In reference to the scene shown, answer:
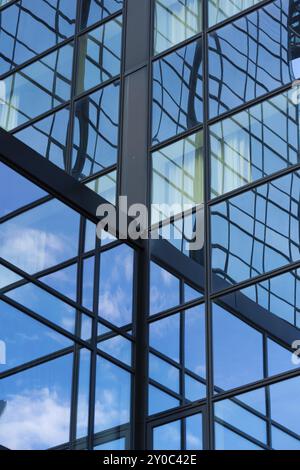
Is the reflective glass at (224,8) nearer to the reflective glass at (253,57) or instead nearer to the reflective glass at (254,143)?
the reflective glass at (253,57)

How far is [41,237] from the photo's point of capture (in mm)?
20312

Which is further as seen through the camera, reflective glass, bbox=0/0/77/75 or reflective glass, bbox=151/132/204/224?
reflective glass, bbox=0/0/77/75

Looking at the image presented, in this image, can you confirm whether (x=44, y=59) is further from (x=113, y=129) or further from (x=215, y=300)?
(x=215, y=300)

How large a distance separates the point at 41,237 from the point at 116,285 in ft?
6.16

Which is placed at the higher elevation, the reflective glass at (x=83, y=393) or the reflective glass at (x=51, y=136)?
the reflective glass at (x=51, y=136)

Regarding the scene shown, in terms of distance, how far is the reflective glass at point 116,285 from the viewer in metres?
21.0

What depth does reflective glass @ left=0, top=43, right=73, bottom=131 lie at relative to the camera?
2594 centimetres

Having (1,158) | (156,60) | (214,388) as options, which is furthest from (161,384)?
(156,60)

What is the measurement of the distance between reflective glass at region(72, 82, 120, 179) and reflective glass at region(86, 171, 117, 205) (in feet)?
0.78

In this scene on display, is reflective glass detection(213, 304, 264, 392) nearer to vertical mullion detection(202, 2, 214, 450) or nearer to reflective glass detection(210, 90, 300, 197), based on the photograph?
vertical mullion detection(202, 2, 214, 450)

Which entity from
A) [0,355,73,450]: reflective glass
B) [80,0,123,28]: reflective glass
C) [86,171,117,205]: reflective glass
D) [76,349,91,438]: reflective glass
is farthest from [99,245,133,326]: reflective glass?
[80,0,123,28]: reflective glass

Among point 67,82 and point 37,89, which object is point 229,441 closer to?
point 67,82

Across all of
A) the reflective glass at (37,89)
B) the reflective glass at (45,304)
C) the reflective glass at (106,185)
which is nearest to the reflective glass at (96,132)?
the reflective glass at (106,185)

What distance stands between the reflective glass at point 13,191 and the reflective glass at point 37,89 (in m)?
5.77
